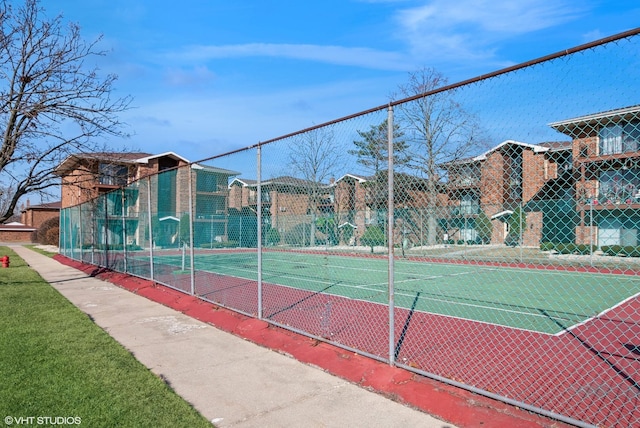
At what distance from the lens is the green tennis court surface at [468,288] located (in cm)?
890

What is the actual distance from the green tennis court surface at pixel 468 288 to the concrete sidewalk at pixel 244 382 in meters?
3.80

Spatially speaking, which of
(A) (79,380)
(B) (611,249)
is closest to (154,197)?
(A) (79,380)

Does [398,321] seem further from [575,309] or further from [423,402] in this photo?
[575,309]

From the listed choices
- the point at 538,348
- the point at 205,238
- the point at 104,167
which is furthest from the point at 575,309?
the point at 104,167

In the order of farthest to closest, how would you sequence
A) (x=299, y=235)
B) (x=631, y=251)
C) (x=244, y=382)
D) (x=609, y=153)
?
(x=299, y=235), (x=631, y=251), (x=244, y=382), (x=609, y=153)

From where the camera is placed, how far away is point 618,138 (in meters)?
3.55

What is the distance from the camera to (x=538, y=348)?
621 cm

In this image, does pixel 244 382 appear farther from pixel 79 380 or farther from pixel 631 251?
pixel 631 251

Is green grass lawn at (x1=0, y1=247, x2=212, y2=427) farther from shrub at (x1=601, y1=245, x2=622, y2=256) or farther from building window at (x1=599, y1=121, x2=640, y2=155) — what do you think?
shrub at (x1=601, y1=245, x2=622, y2=256)

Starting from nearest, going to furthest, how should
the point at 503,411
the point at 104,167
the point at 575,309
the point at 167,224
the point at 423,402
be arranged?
1. the point at 503,411
2. the point at 423,402
3. the point at 575,309
4. the point at 104,167
5. the point at 167,224

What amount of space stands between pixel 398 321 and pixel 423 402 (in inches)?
141

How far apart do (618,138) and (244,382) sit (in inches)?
171

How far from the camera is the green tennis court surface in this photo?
8898mm

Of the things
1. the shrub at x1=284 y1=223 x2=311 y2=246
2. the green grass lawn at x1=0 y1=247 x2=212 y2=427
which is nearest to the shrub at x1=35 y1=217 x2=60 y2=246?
the shrub at x1=284 y1=223 x2=311 y2=246
